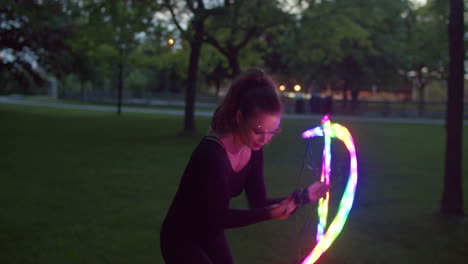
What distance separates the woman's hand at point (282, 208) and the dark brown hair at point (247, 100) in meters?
0.56

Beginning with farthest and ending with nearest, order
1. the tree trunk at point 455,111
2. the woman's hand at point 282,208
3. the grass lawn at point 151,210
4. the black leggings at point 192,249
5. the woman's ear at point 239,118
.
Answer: the tree trunk at point 455,111, the grass lawn at point 151,210, the black leggings at point 192,249, the woman's ear at point 239,118, the woman's hand at point 282,208

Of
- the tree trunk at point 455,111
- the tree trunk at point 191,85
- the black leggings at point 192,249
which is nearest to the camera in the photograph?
the black leggings at point 192,249

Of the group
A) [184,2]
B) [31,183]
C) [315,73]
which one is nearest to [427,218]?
[31,183]

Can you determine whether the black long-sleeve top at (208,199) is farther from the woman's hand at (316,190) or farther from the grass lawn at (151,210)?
the grass lawn at (151,210)

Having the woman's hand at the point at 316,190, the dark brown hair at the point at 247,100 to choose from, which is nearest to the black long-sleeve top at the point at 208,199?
the dark brown hair at the point at 247,100

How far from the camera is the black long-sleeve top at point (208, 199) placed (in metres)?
2.88

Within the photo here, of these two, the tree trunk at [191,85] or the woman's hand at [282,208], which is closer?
the woman's hand at [282,208]

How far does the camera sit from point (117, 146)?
19.4 meters

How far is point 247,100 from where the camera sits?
295 centimetres

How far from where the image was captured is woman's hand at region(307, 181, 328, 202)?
2938 millimetres

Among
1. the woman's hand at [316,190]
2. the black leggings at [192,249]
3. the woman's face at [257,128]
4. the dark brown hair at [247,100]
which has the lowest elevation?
the black leggings at [192,249]

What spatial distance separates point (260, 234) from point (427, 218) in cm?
344

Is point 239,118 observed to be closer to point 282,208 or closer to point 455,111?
point 282,208

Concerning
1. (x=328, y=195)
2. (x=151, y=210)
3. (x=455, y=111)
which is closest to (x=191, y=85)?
(x=151, y=210)
